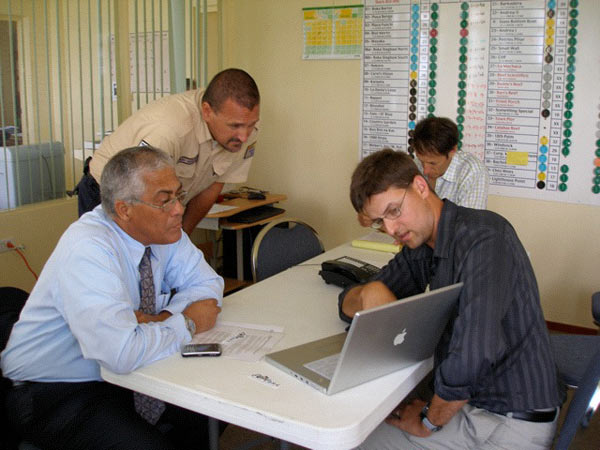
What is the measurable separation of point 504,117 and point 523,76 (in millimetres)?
273

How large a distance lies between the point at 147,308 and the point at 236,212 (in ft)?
7.41

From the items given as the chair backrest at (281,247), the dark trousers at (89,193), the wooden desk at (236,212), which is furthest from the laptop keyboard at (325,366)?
the wooden desk at (236,212)

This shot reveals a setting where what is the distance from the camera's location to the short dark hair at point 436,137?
2.98 m

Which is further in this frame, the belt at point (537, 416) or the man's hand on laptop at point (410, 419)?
the man's hand on laptop at point (410, 419)

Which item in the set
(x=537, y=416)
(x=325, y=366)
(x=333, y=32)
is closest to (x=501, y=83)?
(x=333, y=32)

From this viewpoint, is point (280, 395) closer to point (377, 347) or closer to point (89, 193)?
point (377, 347)

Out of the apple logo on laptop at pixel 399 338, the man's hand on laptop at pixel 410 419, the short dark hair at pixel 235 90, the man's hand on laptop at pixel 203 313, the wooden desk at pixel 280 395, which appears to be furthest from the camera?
the short dark hair at pixel 235 90

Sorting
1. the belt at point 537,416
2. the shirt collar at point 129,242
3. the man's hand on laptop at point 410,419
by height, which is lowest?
the man's hand on laptop at point 410,419

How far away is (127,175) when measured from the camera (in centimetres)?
177

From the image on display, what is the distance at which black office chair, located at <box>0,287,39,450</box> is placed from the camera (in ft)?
5.70

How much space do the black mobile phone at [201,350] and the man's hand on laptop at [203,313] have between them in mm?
135

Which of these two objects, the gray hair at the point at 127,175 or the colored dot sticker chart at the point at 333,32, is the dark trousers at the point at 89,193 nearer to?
the gray hair at the point at 127,175

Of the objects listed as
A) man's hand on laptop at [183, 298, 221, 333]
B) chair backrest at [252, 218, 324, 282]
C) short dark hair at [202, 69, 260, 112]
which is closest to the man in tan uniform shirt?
short dark hair at [202, 69, 260, 112]

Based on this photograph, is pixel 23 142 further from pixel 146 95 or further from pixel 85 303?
pixel 85 303
